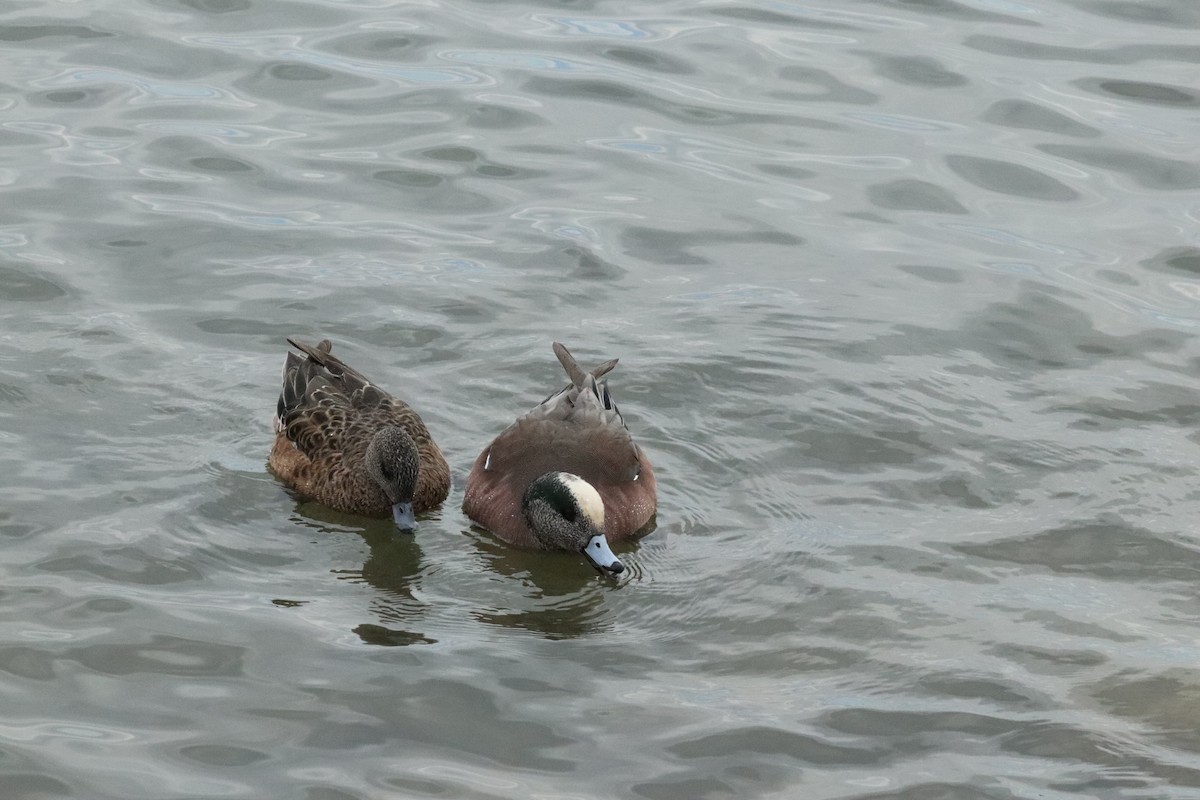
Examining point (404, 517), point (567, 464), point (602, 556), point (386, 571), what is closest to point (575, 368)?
point (567, 464)

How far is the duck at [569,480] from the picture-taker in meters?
8.89

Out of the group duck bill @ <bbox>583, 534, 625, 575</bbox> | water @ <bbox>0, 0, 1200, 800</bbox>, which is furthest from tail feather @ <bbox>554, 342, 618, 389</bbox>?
duck bill @ <bbox>583, 534, 625, 575</bbox>

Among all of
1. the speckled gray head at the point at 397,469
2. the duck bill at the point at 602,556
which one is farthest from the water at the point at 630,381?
the speckled gray head at the point at 397,469

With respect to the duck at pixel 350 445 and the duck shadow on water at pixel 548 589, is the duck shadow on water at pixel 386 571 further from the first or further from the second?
the duck shadow on water at pixel 548 589

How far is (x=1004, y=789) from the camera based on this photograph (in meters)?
6.88

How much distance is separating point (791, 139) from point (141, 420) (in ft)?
23.2

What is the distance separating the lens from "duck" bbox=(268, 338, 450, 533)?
9.10 m

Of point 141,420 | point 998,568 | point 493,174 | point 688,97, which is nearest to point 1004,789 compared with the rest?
point 998,568

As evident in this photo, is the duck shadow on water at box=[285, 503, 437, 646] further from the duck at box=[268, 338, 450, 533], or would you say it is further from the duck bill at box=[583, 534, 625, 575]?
the duck bill at box=[583, 534, 625, 575]

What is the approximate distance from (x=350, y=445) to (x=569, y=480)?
4.67 ft

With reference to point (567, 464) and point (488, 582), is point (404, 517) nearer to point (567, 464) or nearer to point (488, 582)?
point (488, 582)

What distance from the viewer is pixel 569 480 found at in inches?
356

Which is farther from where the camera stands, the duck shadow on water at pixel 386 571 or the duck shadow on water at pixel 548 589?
the duck shadow on water at pixel 548 589

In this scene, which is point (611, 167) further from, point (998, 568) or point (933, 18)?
point (998, 568)
